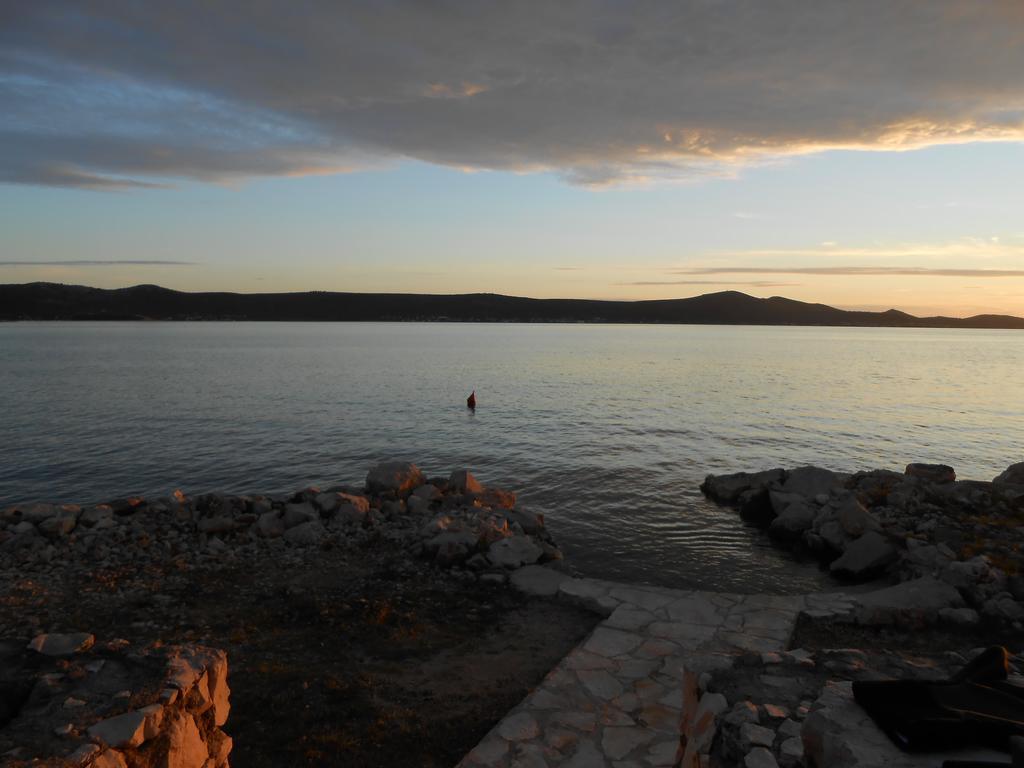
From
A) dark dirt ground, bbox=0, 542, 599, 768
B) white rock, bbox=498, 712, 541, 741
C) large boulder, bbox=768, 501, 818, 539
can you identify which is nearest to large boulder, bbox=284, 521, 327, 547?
dark dirt ground, bbox=0, 542, 599, 768

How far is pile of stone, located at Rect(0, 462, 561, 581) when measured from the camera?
14125mm

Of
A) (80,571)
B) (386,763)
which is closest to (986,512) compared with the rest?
(386,763)

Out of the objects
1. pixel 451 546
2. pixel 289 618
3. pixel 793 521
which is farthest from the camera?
pixel 793 521

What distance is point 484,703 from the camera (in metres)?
8.92

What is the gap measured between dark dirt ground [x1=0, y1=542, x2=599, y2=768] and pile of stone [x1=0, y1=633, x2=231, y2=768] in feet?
5.26

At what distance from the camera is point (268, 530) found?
614 inches

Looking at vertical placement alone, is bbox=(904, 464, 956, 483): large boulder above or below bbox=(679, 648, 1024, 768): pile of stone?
below

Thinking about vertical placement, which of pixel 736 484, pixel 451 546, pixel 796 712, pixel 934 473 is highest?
pixel 796 712

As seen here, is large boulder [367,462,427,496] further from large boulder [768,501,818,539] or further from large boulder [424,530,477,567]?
large boulder [768,501,818,539]

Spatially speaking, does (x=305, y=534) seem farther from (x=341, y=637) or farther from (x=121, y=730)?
(x=121, y=730)

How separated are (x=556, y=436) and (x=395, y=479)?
14739 mm

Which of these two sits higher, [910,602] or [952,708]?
[952,708]

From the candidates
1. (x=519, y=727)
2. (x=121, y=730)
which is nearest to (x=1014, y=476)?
(x=519, y=727)

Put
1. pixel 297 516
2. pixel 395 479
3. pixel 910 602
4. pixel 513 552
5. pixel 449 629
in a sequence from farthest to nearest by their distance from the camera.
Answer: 1. pixel 395 479
2. pixel 297 516
3. pixel 513 552
4. pixel 910 602
5. pixel 449 629
